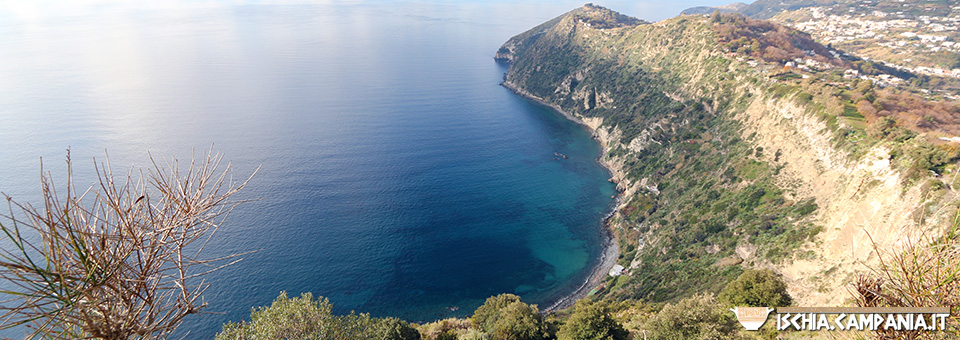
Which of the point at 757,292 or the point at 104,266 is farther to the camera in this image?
the point at 757,292

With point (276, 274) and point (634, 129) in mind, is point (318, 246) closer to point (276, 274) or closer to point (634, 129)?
point (276, 274)

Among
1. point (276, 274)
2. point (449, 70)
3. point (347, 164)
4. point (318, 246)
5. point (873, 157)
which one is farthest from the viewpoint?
point (449, 70)

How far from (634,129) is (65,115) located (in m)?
158

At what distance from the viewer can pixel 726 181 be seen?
67.2 metres

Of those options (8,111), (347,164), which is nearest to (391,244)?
(347,164)

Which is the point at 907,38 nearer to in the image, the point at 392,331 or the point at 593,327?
the point at 593,327

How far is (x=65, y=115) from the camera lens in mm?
106750

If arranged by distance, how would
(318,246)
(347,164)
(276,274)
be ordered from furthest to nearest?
(347,164) < (318,246) < (276,274)

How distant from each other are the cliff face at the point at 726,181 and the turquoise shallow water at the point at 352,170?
10906mm

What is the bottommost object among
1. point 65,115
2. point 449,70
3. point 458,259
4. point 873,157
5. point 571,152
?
point 458,259

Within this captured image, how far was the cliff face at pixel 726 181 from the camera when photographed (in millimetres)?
40969

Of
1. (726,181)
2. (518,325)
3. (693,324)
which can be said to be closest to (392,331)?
(518,325)

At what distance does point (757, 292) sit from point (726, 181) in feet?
123

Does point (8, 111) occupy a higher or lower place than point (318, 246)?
higher
